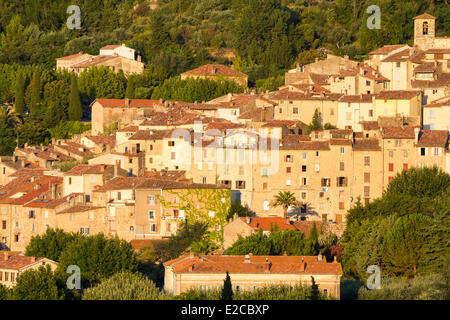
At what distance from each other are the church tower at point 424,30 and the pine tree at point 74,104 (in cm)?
2001

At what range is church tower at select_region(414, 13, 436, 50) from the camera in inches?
3002

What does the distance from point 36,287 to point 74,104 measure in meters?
31.2

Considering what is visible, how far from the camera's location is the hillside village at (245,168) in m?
59.5

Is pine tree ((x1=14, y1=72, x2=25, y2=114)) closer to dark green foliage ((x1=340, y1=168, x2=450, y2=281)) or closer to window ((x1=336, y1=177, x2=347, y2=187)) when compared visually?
window ((x1=336, y1=177, x2=347, y2=187))

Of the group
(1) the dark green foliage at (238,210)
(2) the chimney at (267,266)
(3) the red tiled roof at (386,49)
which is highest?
(3) the red tiled roof at (386,49)

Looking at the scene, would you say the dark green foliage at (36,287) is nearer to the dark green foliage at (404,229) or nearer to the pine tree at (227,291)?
the pine tree at (227,291)

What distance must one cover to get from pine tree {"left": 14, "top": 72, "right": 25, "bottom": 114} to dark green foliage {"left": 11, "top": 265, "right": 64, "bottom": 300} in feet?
103

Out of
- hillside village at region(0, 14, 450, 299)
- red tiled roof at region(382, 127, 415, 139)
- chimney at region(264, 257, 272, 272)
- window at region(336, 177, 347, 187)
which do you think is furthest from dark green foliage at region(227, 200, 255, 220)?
chimney at region(264, 257, 272, 272)

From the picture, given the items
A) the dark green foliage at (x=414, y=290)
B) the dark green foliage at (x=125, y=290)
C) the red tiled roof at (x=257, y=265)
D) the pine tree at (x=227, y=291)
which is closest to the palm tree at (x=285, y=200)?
the red tiled roof at (x=257, y=265)

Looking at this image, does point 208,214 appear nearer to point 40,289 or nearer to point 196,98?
point 40,289

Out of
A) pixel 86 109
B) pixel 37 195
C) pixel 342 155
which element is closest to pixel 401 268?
pixel 342 155

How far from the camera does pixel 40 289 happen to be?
49188 mm

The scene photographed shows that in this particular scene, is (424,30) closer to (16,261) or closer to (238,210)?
(238,210)

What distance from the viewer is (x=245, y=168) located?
60.9 meters
